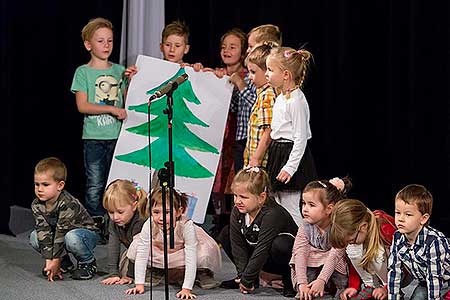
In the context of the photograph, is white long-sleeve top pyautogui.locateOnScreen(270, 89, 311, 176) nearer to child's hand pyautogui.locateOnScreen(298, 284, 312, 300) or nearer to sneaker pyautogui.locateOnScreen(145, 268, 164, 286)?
child's hand pyautogui.locateOnScreen(298, 284, 312, 300)

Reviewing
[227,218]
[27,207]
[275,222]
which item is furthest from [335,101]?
[27,207]

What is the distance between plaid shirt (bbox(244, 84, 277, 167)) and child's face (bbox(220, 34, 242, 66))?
0.44 meters

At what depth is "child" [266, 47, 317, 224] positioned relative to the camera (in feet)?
14.5

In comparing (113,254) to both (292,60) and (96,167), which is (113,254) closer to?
(96,167)

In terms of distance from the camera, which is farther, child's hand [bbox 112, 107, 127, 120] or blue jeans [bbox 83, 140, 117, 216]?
blue jeans [bbox 83, 140, 117, 216]

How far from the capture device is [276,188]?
452 centimetres

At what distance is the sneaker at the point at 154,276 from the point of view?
4388mm

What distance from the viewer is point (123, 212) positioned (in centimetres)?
438

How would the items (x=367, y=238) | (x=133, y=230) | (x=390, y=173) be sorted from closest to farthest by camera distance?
(x=367, y=238) → (x=133, y=230) → (x=390, y=173)

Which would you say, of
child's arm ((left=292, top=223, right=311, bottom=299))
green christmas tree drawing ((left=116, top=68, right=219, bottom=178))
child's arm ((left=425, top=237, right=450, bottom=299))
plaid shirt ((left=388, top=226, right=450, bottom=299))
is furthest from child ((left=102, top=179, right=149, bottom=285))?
child's arm ((left=425, top=237, right=450, bottom=299))

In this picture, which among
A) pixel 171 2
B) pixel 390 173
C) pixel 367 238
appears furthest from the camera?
pixel 171 2

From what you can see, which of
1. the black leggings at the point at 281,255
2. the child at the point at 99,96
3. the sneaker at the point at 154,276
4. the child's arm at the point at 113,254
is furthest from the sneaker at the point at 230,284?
the child at the point at 99,96

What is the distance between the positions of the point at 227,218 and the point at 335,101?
34.9 inches

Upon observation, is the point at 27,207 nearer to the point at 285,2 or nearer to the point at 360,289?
the point at 285,2
